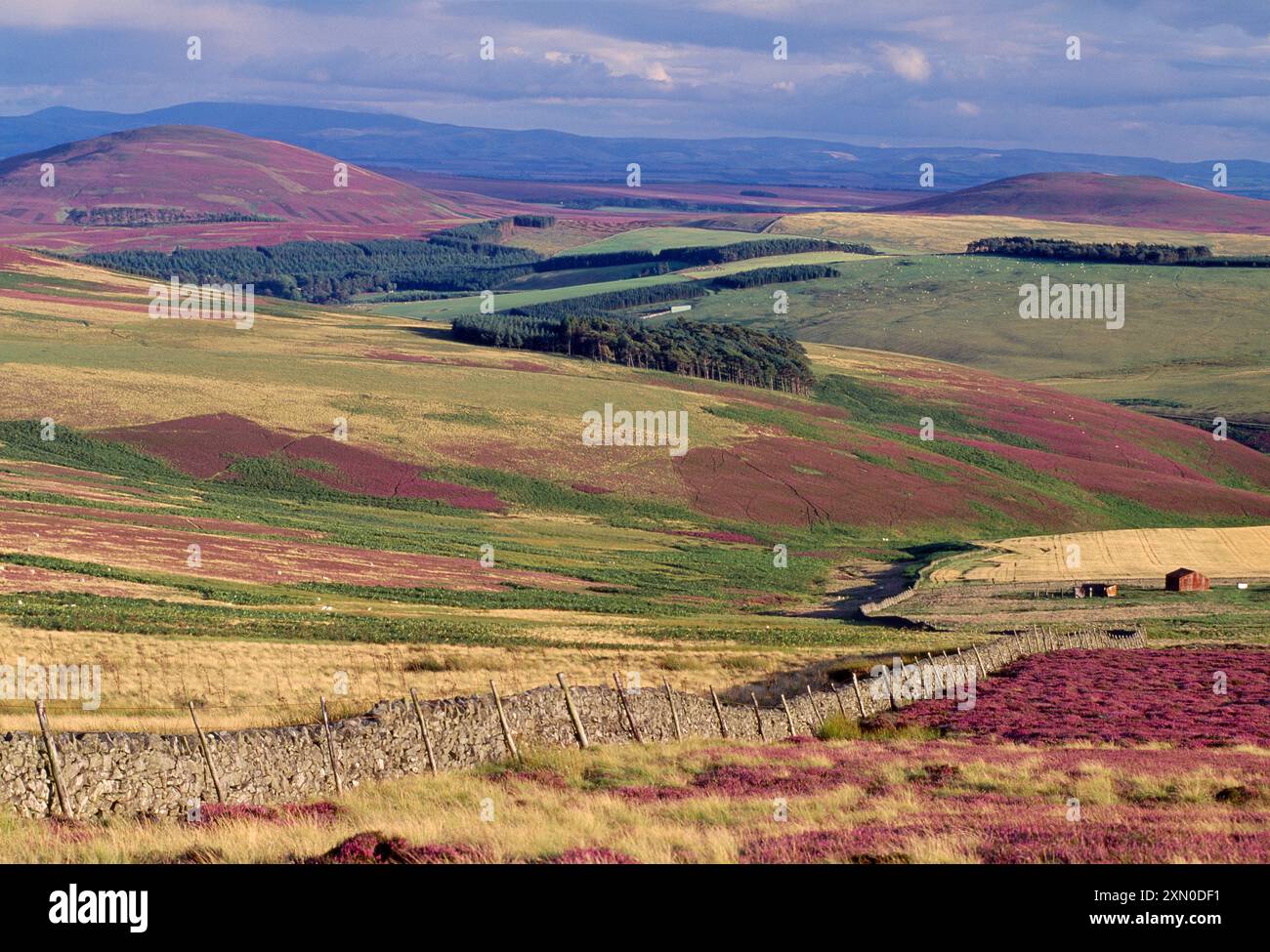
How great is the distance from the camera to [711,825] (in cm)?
1795

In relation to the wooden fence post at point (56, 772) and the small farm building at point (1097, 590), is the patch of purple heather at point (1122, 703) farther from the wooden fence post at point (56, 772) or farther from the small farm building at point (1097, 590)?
the small farm building at point (1097, 590)

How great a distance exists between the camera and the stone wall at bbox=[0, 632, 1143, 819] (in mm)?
19969

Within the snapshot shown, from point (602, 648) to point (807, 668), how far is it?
714 centimetres

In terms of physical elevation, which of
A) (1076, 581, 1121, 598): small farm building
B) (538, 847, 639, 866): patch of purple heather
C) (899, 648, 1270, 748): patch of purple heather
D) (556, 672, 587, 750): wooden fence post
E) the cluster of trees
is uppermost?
the cluster of trees

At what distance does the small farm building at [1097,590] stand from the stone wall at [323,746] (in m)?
43.5

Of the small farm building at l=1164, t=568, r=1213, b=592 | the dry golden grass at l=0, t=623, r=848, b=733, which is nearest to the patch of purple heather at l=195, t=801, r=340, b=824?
the dry golden grass at l=0, t=623, r=848, b=733

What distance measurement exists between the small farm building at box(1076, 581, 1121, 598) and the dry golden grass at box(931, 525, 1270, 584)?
2.02m

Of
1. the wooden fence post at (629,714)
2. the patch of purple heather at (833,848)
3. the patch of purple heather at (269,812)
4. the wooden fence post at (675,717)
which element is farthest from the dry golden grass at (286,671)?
the patch of purple heather at (833,848)

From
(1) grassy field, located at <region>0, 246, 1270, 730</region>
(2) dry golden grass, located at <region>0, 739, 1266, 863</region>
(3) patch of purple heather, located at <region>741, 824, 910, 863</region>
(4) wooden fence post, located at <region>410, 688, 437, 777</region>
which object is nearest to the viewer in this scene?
(3) patch of purple heather, located at <region>741, 824, 910, 863</region>

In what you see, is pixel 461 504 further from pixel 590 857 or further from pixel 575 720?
pixel 590 857

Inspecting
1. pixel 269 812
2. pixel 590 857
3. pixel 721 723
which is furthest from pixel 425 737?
pixel 590 857

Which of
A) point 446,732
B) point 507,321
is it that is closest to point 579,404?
point 507,321

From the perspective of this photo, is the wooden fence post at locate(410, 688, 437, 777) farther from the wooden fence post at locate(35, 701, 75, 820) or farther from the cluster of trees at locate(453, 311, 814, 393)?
the cluster of trees at locate(453, 311, 814, 393)

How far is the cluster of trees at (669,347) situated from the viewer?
154 metres
